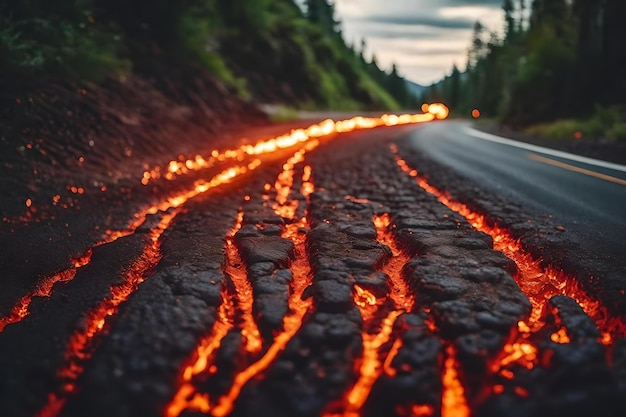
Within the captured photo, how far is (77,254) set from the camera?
425cm

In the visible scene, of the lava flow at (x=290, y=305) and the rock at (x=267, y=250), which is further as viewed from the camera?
the rock at (x=267, y=250)

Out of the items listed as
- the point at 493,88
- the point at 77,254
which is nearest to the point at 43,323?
the point at 77,254

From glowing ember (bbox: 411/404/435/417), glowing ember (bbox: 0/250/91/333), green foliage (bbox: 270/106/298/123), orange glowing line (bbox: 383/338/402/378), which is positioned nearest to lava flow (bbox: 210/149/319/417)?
orange glowing line (bbox: 383/338/402/378)

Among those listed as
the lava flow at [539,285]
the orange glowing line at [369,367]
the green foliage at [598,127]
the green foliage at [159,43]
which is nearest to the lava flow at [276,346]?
the orange glowing line at [369,367]

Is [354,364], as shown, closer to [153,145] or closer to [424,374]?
[424,374]

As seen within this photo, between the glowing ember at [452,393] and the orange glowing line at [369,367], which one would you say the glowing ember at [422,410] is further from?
the orange glowing line at [369,367]

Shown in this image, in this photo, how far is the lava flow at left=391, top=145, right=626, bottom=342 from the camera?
2759 millimetres

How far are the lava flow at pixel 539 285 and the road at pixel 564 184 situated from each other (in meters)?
0.57

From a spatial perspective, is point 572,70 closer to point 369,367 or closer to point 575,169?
point 575,169

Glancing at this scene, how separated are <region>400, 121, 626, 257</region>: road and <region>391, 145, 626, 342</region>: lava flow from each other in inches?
22.5

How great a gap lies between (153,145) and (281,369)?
8.36m

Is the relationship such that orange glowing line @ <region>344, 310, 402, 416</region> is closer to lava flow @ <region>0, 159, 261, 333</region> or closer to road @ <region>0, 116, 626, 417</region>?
road @ <region>0, 116, 626, 417</region>

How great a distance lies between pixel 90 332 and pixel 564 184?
22.5 feet

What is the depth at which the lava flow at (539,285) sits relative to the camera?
9.05ft
